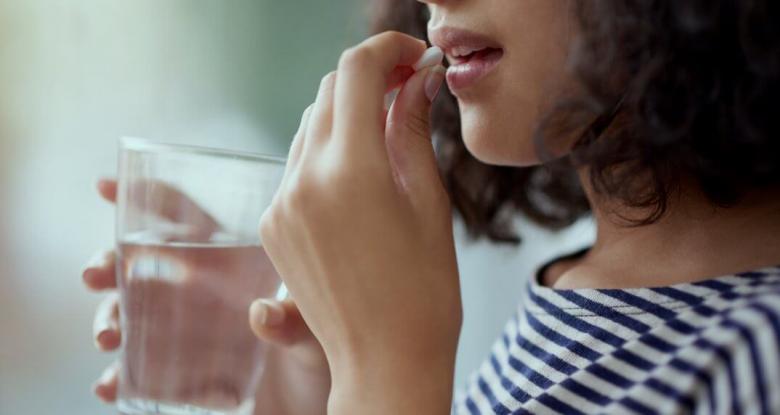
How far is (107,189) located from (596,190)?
0.48 meters

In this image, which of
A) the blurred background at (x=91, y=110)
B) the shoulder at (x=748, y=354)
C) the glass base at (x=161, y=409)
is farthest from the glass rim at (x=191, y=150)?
the blurred background at (x=91, y=110)

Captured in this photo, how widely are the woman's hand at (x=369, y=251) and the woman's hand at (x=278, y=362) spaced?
7.4 inches

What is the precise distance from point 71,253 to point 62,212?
0.06 meters

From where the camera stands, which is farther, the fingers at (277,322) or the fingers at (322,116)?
the fingers at (277,322)

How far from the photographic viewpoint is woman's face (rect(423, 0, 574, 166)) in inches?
25.8

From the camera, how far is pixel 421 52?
664mm

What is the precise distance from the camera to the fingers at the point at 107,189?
866 millimetres

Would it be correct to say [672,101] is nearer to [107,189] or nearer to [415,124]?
[415,124]

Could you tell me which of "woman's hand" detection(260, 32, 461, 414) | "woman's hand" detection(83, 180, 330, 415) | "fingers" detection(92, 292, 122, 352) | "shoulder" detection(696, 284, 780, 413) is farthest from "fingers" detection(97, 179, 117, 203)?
"shoulder" detection(696, 284, 780, 413)

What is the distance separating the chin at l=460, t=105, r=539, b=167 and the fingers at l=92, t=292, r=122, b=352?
375mm

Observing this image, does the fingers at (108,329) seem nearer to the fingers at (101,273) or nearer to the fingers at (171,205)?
the fingers at (101,273)

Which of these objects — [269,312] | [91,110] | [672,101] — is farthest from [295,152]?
[91,110]

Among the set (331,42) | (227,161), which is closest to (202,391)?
(227,161)

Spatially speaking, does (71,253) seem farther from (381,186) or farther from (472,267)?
(381,186)
